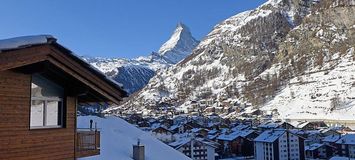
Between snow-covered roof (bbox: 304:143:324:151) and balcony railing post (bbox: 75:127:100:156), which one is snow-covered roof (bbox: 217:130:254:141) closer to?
snow-covered roof (bbox: 304:143:324:151)

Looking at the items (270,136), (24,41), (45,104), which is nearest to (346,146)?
(270,136)

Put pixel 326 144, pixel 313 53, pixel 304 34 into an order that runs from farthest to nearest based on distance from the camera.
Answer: pixel 304 34 < pixel 313 53 < pixel 326 144

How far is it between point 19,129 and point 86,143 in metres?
1.81

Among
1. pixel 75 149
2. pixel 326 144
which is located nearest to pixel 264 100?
pixel 326 144

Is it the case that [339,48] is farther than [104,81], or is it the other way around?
[339,48]

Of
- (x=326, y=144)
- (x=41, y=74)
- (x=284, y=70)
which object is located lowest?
(x=326, y=144)

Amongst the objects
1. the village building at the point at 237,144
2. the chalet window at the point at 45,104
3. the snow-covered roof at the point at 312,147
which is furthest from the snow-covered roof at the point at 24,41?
the village building at the point at 237,144

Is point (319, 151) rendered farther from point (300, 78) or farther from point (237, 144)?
point (300, 78)

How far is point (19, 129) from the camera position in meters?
5.16

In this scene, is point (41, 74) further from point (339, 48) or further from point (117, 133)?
point (339, 48)

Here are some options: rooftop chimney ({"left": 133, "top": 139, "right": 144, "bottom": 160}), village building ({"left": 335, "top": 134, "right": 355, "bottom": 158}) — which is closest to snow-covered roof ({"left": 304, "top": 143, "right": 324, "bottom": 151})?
village building ({"left": 335, "top": 134, "right": 355, "bottom": 158})

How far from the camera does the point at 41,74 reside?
562cm

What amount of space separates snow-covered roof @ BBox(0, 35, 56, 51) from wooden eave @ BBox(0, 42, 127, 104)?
107 mm

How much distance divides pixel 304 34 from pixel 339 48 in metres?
25.4
